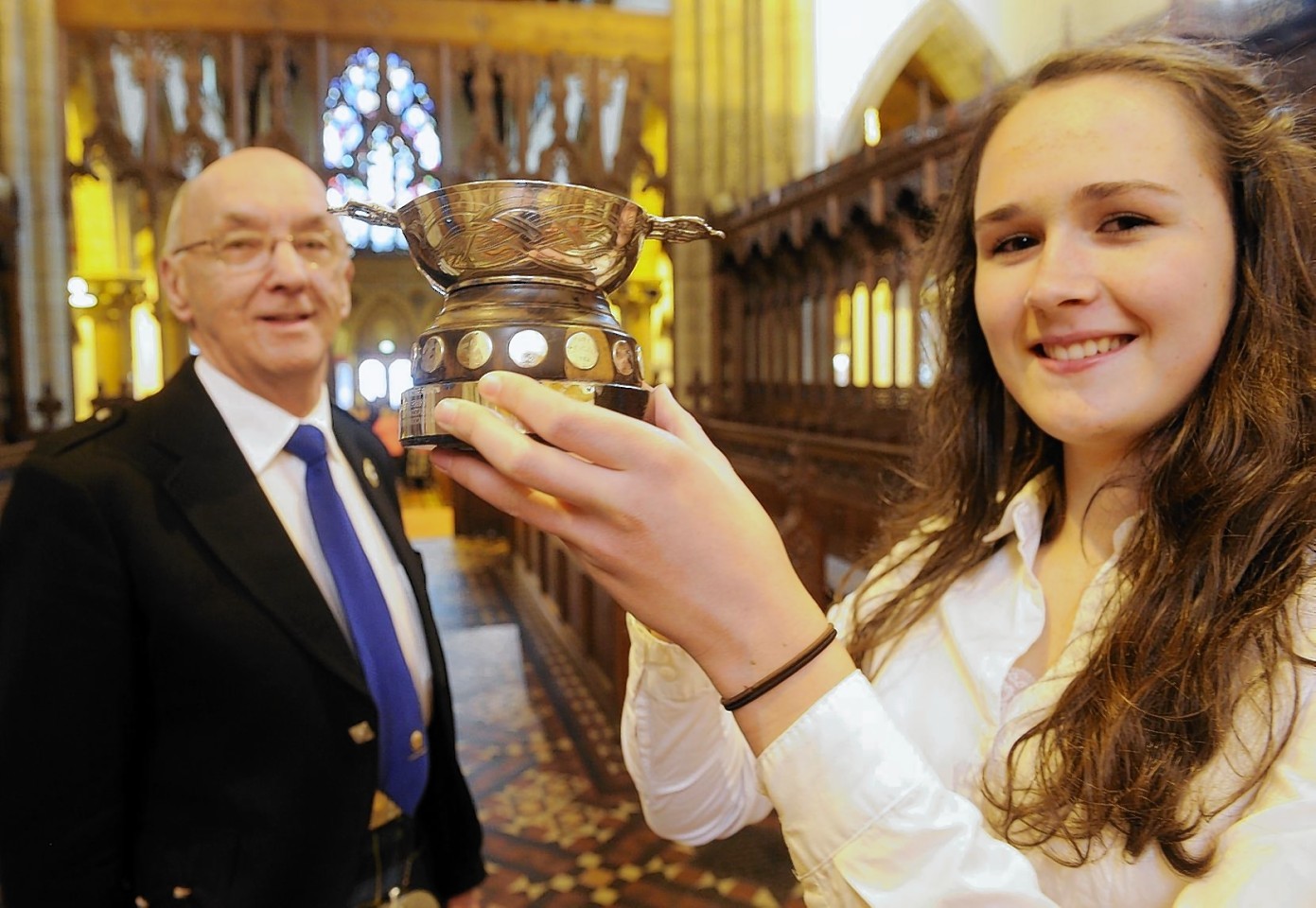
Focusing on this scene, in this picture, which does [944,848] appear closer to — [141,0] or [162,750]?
[162,750]

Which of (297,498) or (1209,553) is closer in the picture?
(1209,553)

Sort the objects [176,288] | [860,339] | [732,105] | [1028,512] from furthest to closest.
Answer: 1. [732,105]
2. [860,339]
3. [176,288]
4. [1028,512]

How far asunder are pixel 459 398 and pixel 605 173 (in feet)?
19.1

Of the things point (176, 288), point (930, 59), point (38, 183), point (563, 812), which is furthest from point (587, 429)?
point (930, 59)

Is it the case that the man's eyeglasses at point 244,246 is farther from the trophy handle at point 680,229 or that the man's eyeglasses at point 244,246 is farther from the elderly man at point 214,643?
the trophy handle at point 680,229

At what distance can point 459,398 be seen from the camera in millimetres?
743

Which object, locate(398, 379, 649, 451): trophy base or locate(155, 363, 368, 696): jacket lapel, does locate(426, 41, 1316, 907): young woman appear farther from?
locate(155, 363, 368, 696): jacket lapel

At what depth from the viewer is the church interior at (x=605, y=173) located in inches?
154

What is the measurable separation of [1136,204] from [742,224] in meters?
5.14

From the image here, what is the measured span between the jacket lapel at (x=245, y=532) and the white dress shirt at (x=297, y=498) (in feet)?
0.14

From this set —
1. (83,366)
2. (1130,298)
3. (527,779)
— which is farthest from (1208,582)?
(83,366)

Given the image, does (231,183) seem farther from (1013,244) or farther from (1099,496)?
(1099,496)

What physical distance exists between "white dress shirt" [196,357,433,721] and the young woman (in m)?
0.63

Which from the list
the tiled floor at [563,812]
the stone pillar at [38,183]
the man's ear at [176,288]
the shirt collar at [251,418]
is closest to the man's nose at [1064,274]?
the shirt collar at [251,418]
